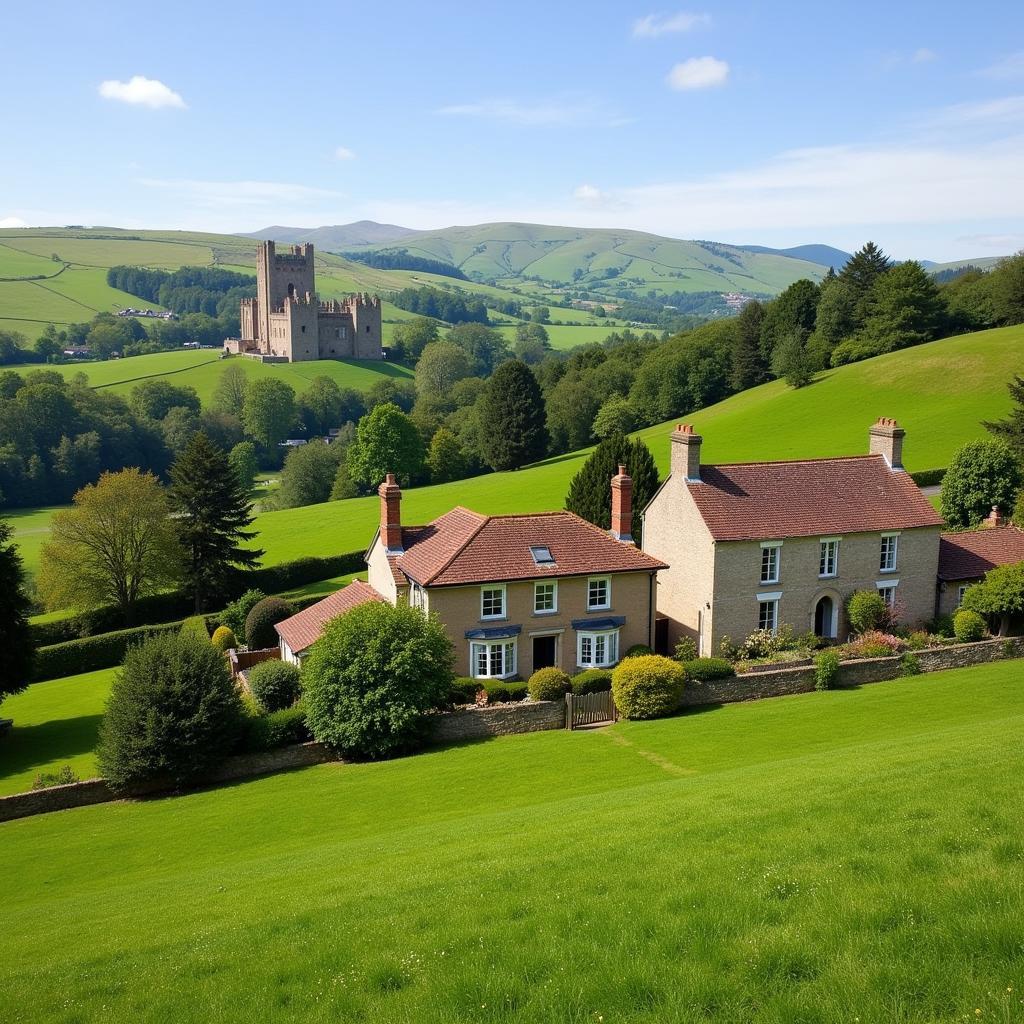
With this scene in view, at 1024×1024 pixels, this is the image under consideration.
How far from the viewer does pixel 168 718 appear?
2681cm

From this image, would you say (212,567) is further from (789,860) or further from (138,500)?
(789,860)

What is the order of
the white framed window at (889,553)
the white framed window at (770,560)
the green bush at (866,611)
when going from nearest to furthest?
the white framed window at (770,560), the green bush at (866,611), the white framed window at (889,553)

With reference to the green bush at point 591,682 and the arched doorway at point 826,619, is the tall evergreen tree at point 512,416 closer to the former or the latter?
the arched doorway at point 826,619

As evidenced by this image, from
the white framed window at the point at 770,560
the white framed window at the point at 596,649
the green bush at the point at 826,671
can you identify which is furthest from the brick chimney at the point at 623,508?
the green bush at the point at 826,671

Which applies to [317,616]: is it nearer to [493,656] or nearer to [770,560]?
[493,656]

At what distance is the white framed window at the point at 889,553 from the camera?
37.8 m

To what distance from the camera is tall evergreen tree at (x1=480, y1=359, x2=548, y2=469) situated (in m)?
97.5

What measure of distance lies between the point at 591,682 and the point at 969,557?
19.7 metres

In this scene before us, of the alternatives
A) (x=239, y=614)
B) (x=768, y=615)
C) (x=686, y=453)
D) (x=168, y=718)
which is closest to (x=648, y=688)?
(x=768, y=615)

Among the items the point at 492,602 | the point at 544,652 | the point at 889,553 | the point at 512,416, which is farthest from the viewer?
the point at 512,416

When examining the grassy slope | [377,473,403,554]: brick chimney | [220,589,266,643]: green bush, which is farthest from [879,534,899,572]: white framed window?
[220,589,266,643]: green bush

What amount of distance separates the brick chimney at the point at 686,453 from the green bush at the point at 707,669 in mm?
7568

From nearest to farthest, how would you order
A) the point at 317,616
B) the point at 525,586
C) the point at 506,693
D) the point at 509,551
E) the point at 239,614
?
the point at 506,693 → the point at 525,586 → the point at 509,551 → the point at 317,616 → the point at 239,614

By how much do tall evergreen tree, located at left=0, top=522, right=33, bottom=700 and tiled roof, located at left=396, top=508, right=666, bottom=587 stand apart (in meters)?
15.2
